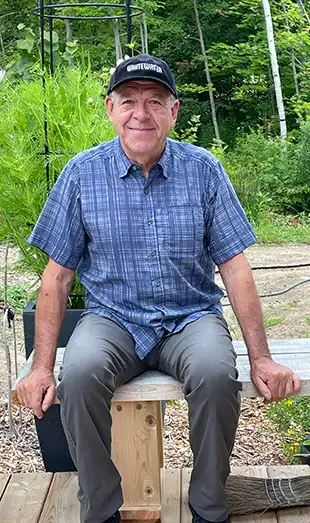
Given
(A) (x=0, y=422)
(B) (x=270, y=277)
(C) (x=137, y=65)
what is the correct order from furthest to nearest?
(B) (x=270, y=277), (A) (x=0, y=422), (C) (x=137, y=65)

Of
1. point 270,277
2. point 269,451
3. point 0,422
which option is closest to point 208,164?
point 269,451

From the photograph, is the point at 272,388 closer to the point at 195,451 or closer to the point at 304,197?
the point at 195,451

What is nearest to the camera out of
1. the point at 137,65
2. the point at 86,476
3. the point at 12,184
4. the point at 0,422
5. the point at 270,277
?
the point at 86,476

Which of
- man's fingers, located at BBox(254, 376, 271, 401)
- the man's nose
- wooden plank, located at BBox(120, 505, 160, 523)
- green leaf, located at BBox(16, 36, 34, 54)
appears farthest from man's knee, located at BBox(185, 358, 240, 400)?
green leaf, located at BBox(16, 36, 34, 54)

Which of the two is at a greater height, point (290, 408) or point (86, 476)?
point (86, 476)

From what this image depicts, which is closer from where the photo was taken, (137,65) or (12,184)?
(137,65)

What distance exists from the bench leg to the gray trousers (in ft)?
0.74

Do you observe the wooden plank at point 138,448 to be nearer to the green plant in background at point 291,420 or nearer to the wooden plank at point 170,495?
the wooden plank at point 170,495

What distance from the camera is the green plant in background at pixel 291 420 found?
331 centimetres

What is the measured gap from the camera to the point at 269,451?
3.30 m

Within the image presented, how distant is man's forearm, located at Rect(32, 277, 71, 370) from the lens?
7.89 ft

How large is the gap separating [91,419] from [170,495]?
0.66 metres

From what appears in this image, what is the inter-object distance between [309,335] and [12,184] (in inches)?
97.0

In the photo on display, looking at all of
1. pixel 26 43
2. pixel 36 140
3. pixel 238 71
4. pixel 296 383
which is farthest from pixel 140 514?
pixel 238 71
